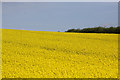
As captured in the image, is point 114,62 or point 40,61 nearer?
point 40,61

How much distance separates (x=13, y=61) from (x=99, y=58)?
19.3ft

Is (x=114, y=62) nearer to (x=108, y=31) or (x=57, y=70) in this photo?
(x=57, y=70)

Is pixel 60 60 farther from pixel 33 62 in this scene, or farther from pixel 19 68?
pixel 19 68

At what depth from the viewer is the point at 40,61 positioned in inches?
460

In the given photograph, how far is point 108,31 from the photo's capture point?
143 feet

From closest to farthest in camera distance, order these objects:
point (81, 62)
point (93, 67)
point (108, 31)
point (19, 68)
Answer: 1. point (19, 68)
2. point (93, 67)
3. point (81, 62)
4. point (108, 31)

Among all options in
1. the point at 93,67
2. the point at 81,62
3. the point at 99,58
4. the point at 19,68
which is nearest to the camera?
the point at 19,68

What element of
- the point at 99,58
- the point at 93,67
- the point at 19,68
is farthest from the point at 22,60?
the point at 99,58

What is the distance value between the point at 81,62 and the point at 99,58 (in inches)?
75.3

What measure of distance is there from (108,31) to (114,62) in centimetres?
3169

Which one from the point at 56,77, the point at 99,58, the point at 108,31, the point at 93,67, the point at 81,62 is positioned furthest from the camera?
the point at 108,31

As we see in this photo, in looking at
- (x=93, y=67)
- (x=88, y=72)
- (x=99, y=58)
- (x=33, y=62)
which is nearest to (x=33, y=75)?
(x=33, y=62)

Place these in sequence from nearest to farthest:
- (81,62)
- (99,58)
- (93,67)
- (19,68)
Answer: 1. (19,68)
2. (93,67)
3. (81,62)
4. (99,58)

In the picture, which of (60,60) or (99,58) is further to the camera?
(99,58)
